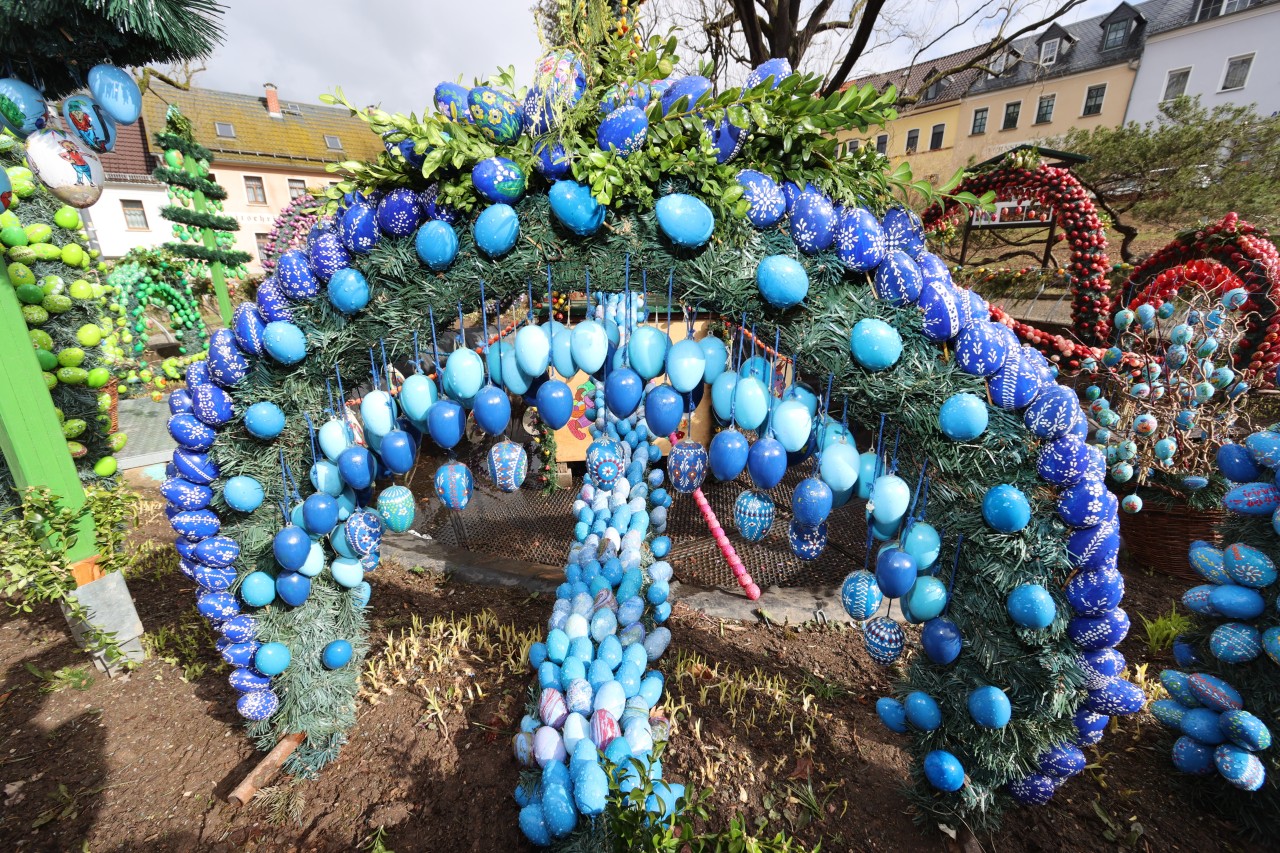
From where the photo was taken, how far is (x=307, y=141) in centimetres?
2245

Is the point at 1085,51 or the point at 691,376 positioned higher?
the point at 1085,51

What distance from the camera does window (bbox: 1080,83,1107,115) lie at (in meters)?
20.5

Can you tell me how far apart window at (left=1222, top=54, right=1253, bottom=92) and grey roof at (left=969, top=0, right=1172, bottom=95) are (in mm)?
2774

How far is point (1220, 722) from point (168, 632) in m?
5.81

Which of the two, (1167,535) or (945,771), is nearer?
→ (945,771)

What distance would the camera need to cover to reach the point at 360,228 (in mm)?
2043

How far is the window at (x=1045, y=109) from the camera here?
21500mm

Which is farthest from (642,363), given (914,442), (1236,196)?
(1236,196)

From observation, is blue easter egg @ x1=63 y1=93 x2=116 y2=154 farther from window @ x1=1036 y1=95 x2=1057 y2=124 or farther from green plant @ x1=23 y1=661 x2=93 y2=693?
window @ x1=1036 y1=95 x2=1057 y2=124

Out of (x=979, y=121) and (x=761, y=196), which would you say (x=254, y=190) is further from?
(x=979, y=121)

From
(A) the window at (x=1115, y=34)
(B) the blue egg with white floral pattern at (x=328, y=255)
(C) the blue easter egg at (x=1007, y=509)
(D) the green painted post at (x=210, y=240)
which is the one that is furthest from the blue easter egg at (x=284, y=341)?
(A) the window at (x=1115, y=34)

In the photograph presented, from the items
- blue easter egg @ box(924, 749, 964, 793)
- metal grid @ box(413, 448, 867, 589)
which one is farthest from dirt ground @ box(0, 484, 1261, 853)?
metal grid @ box(413, 448, 867, 589)

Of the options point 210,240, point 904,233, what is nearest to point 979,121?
point 210,240

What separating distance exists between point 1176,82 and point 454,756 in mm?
28479
